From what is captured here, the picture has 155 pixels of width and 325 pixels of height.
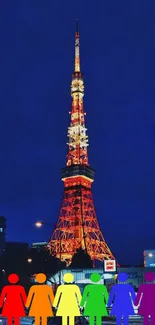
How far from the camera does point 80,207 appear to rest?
67438mm

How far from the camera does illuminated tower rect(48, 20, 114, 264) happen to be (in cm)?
6619

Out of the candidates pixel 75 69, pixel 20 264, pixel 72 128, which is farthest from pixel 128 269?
pixel 75 69

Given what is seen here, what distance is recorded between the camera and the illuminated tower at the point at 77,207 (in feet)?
217

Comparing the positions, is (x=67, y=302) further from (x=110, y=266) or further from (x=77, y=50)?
(x=77, y=50)

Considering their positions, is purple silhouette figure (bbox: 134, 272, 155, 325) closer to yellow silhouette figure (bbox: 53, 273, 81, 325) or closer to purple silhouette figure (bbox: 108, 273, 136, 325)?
purple silhouette figure (bbox: 108, 273, 136, 325)

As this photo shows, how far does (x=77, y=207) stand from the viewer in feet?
222

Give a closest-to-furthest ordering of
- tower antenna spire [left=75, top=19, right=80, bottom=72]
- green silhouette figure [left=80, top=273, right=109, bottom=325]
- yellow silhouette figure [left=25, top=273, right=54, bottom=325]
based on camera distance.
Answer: yellow silhouette figure [left=25, top=273, right=54, bottom=325] → green silhouette figure [left=80, top=273, right=109, bottom=325] → tower antenna spire [left=75, top=19, right=80, bottom=72]

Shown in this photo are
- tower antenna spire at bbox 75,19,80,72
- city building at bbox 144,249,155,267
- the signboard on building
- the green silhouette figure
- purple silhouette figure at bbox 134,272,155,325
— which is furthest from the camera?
tower antenna spire at bbox 75,19,80,72

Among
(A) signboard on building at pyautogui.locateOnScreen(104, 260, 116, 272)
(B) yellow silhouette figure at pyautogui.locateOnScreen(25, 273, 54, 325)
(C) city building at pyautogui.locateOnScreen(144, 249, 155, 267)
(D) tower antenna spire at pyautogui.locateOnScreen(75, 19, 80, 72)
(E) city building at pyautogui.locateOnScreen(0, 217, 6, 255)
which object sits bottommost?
(B) yellow silhouette figure at pyautogui.locateOnScreen(25, 273, 54, 325)

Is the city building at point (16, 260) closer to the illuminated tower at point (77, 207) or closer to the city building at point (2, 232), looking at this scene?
the illuminated tower at point (77, 207)

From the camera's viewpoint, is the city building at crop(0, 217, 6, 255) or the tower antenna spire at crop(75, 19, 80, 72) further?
the tower antenna spire at crop(75, 19, 80, 72)

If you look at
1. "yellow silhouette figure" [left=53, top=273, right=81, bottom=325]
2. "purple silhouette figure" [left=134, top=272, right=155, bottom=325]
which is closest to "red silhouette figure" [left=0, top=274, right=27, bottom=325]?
"yellow silhouette figure" [left=53, top=273, right=81, bottom=325]

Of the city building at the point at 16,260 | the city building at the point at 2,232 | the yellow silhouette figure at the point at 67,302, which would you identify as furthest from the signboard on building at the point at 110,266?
the city building at the point at 2,232

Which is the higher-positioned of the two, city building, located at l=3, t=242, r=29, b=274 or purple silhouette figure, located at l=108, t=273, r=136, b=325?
city building, located at l=3, t=242, r=29, b=274
